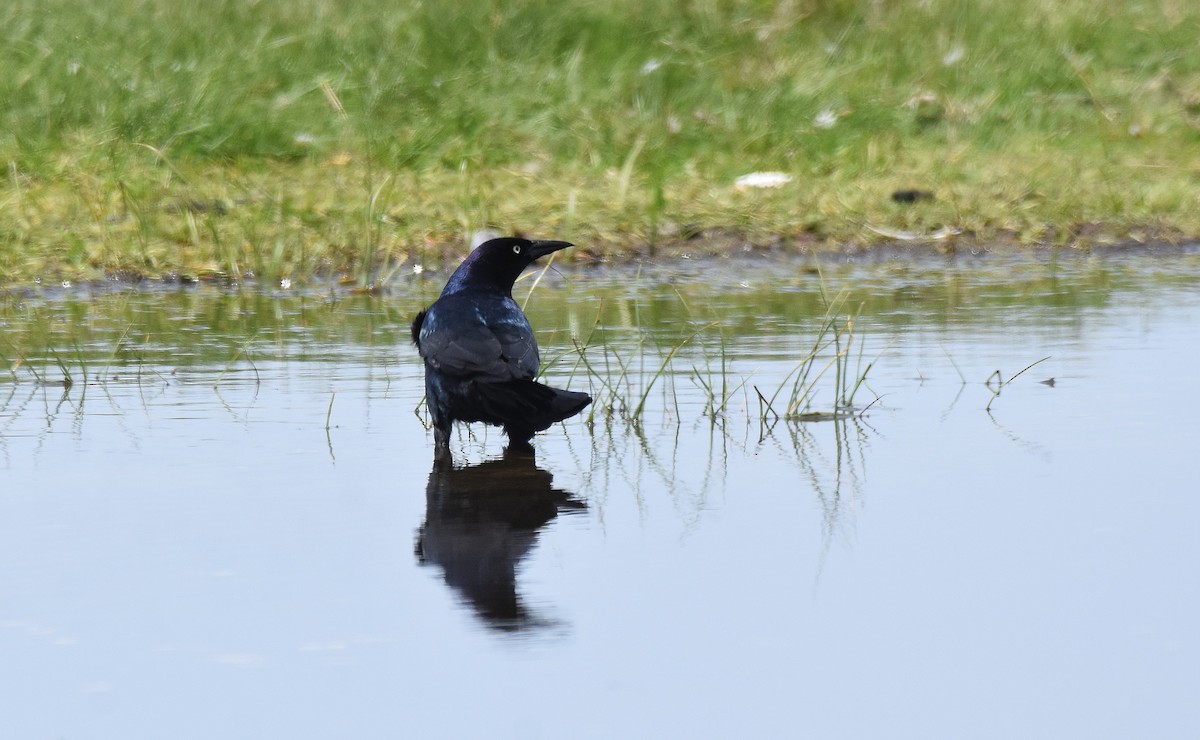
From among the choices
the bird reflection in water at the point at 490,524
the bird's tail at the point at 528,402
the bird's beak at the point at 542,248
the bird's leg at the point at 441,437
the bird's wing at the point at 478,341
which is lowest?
the bird reflection in water at the point at 490,524

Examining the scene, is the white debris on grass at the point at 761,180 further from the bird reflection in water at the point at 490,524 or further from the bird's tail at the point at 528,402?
the bird's tail at the point at 528,402

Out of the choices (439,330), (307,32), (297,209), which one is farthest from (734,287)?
(307,32)

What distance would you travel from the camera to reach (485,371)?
5.07 m

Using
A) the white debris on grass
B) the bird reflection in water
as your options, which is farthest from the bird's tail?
the white debris on grass

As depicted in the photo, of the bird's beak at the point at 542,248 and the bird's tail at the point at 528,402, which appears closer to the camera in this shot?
the bird's tail at the point at 528,402

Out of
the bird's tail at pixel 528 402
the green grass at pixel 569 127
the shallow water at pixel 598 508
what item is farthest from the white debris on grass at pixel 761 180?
the bird's tail at pixel 528 402

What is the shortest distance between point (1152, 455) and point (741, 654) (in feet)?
6.46

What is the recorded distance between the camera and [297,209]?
32.2 ft

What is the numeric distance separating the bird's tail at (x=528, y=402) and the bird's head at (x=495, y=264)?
100cm

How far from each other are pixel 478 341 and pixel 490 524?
91 centimetres

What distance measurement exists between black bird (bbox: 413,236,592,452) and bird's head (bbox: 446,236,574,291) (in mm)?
397

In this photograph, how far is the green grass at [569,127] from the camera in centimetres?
955

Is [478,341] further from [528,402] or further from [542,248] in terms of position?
[542,248]

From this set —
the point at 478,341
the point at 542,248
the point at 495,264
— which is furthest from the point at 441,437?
the point at 542,248
